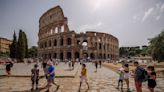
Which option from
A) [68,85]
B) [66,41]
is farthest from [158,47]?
[66,41]

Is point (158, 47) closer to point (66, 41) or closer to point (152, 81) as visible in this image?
point (152, 81)

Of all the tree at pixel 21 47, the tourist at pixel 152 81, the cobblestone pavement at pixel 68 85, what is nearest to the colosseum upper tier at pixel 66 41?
the tree at pixel 21 47

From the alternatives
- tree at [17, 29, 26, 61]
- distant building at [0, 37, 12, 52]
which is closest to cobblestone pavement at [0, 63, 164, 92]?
tree at [17, 29, 26, 61]

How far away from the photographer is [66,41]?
199 ft

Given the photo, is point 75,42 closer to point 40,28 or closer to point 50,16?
point 50,16

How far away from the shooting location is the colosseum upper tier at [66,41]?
196ft

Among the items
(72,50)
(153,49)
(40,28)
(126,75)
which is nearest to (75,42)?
(72,50)

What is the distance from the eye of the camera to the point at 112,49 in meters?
74.1

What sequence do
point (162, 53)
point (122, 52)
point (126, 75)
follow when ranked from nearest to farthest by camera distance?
point (126, 75), point (162, 53), point (122, 52)

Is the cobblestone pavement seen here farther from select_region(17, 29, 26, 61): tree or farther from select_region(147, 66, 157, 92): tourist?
select_region(17, 29, 26, 61): tree

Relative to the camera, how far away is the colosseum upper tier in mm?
59812

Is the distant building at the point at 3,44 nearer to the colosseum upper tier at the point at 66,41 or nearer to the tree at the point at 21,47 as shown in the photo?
the colosseum upper tier at the point at 66,41

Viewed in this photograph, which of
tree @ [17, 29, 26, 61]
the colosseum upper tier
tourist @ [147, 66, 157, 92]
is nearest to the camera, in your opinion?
tourist @ [147, 66, 157, 92]

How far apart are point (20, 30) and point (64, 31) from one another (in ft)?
47.3
